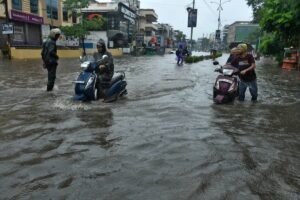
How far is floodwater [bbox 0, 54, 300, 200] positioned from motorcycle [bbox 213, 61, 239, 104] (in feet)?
0.76

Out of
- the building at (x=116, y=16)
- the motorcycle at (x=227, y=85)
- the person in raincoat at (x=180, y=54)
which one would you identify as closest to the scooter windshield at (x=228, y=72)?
the motorcycle at (x=227, y=85)

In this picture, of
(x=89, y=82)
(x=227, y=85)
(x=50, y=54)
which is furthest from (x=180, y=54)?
(x=89, y=82)

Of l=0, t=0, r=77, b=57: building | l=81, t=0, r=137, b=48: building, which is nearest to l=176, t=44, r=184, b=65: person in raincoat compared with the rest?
l=0, t=0, r=77, b=57: building

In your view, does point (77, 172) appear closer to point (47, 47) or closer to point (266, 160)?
point (266, 160)

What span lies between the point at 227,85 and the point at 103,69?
285cm

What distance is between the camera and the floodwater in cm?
339

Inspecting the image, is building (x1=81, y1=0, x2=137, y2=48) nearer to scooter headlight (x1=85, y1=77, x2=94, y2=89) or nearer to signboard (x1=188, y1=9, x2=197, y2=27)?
signboard (x1=188, y1=9, x2=197, y2=27)

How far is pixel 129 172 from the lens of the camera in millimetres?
3811

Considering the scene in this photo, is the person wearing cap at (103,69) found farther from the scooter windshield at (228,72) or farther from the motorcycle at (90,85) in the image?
the scooter windshield at (228,72)

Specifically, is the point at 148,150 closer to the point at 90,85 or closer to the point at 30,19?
the point at 90,85

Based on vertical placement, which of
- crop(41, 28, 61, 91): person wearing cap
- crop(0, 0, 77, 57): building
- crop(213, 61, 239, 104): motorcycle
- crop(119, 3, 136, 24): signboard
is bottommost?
crop(213, 61, 239, 104): motorcycle

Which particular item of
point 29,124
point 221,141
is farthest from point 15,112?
point 221,141

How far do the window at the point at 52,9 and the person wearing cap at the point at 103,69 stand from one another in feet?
106

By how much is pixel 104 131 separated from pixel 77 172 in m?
1.77
